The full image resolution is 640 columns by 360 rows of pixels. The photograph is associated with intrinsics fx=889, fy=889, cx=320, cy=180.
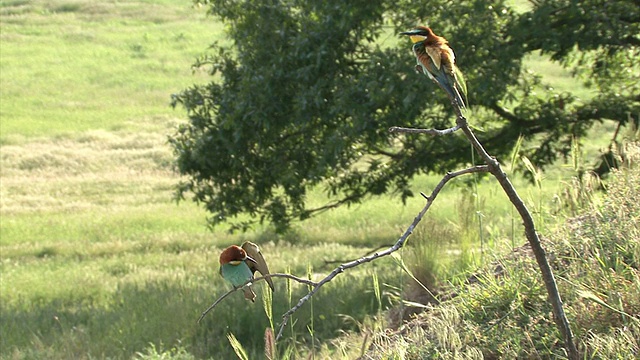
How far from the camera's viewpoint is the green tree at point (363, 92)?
30.9ft

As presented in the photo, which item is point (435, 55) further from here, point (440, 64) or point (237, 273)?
point (237, 273)

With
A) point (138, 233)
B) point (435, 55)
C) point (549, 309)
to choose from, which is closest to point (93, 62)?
point (138, 233)

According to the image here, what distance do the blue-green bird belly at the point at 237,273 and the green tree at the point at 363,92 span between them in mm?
6440

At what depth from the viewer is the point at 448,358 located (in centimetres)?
334


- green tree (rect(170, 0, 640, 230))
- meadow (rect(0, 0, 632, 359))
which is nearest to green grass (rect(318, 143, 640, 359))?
meadow (rect(0, 0, 632, 359))

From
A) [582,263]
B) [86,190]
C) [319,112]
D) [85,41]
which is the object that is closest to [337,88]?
[319,112]

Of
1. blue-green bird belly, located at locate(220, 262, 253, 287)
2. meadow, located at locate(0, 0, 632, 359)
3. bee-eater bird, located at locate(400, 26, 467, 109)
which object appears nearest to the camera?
blue-green bird belly, located at locate(220, 262, 253, 287)

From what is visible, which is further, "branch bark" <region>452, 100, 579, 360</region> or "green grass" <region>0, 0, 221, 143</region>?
"green grass" <region>0, 0, 221, 143</region>

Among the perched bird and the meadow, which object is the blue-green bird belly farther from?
the meadow

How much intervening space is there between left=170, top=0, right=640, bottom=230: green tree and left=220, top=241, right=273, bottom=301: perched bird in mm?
6449

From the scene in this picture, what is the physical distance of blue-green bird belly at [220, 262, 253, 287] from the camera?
2.66 meters

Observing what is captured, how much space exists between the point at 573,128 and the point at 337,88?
10.2 ft

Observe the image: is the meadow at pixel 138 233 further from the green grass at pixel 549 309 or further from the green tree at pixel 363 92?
the green tree at pixel 363 92

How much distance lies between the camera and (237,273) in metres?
2.70
